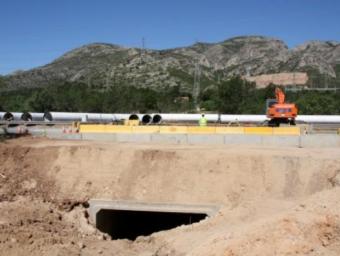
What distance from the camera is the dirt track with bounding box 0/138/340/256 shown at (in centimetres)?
1925

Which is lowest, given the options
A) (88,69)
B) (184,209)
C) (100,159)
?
(184,209)

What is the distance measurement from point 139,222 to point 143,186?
15.3 feet

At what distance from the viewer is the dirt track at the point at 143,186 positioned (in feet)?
63.2

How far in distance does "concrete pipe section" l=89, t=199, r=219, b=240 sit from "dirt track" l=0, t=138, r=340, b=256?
1.47 feet

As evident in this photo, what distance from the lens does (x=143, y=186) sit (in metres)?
25.7

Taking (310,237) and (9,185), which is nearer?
(310,237)

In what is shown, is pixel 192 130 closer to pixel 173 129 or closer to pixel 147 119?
pixel 173 129

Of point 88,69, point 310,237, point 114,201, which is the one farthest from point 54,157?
point 88,69

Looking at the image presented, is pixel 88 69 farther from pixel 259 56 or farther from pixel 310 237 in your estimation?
pixel 310 237

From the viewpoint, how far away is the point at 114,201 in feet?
83.5

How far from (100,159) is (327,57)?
182 m

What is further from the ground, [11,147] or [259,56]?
[259,56]

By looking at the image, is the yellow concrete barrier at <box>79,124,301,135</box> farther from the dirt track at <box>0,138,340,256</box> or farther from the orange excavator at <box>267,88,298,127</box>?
the orange excavator at <box>267,88,298,127</box>

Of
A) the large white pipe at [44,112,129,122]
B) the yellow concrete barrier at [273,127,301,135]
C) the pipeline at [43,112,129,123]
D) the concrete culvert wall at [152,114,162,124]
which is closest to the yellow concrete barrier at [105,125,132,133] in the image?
the yellow concrete barrier at [273,127,301,135]
